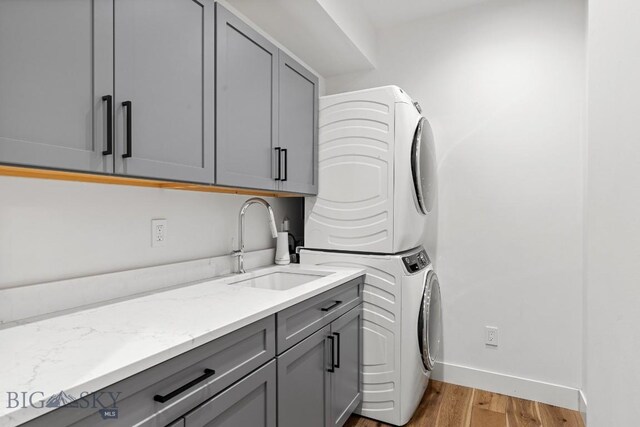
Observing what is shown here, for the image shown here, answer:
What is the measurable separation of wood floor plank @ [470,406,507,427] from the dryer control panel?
918 mm

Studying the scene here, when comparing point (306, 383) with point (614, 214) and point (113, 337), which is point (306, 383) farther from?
point (614, 214)

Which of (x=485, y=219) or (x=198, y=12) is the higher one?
(x=198, y=12)

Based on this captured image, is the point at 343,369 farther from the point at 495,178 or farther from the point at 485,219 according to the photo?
the point at 495,178

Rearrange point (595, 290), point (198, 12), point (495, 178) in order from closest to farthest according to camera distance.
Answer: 1. point (595, 290)
2. point (198, 12)
3. point (495, 178)

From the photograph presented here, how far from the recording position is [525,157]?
2.35 m

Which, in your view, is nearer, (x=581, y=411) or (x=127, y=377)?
(x=127, y=377)

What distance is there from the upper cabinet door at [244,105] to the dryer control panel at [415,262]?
88 cm

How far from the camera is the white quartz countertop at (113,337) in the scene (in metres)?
0.70

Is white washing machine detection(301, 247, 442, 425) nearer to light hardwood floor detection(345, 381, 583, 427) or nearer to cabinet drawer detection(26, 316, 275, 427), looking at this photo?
light hardwood floor detection(345, 381, 583, 427)

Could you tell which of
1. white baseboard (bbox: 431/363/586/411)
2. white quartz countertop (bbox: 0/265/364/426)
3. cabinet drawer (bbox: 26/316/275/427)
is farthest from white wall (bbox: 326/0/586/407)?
cabinet drawer (bbox: 26/316/275/427)

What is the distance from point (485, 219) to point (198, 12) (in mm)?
2093

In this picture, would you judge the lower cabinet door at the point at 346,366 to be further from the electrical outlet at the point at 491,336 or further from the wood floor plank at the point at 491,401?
the electrical outlet at the point at 491,336

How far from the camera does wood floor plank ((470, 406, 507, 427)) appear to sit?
2.06m

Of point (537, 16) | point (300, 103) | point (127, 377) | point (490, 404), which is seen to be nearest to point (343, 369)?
point (490, 404)
